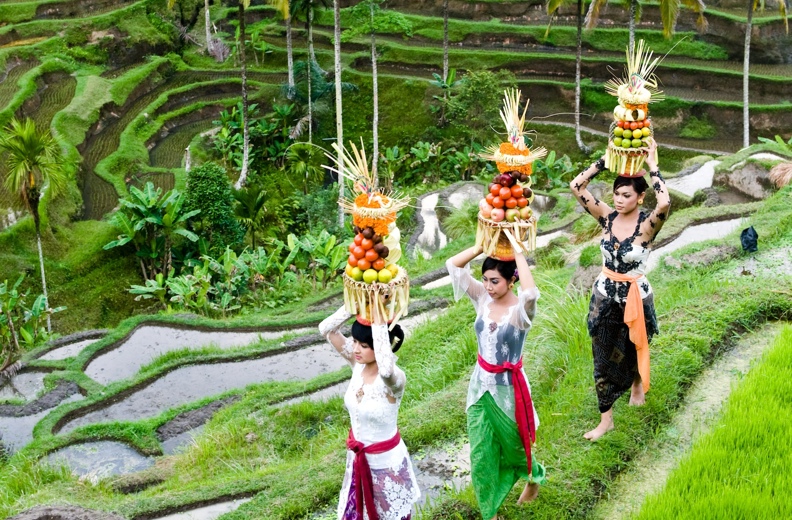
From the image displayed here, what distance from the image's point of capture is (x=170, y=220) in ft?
47.5

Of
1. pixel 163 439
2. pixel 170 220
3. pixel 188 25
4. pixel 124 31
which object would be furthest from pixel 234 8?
pixel 163 439

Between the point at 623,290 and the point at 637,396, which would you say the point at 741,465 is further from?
the point at 623,290

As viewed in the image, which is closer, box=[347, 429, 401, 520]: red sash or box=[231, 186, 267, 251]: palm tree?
box=[347, 429, 401, 520]: red sash

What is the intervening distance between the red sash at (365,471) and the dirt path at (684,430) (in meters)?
1.38

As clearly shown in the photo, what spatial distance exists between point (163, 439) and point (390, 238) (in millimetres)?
5461

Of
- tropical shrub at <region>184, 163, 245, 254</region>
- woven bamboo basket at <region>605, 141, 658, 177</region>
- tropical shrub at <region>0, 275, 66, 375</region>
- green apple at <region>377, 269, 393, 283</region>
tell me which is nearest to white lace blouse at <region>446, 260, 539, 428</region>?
green apple at <region>377, 269, 393, 283</region>

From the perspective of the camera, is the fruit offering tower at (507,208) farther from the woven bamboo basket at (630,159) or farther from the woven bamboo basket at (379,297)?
the woven bamboo basket at (630,159)

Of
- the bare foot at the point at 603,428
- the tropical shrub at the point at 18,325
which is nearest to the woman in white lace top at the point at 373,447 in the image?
the bare foot at the point at 603,428

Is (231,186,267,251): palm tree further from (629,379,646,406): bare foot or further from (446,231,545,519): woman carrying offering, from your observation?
(446,231,545,519): woman carrying offering

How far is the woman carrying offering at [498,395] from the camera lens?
394 cm

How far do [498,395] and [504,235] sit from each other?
2.74 feet

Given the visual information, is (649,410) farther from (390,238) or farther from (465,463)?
(390,238)

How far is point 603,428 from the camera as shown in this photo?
4.78m

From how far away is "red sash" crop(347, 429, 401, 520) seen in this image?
3.66m
